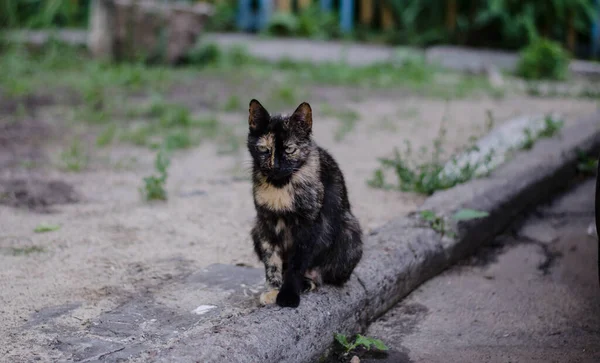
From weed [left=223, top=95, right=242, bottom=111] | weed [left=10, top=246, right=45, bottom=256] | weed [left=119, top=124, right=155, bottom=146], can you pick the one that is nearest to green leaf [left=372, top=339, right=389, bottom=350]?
weed [left=10, top=246, right=45, bottom=256]

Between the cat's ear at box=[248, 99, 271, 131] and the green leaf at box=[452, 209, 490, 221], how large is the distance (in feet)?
5.26

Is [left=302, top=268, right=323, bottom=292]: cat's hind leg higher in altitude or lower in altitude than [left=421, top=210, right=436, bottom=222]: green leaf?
lower

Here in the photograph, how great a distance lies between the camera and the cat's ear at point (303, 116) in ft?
10.4

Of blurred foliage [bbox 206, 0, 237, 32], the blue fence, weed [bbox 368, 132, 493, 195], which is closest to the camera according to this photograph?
weed [bbox 368, 132, 493, 195]

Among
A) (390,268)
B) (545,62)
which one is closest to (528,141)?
(390,268)

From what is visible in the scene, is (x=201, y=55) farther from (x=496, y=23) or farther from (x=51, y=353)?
(x=51, y=353)

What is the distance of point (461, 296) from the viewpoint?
3.94 m

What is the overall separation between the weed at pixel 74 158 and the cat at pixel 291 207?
2.77 meters

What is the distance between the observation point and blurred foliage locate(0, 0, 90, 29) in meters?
11.0

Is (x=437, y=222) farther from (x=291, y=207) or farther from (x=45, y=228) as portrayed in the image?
(x=45, y=228)

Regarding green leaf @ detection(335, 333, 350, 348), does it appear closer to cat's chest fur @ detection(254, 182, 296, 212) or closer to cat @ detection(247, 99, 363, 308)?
cat @ detection(247, 99, 363, 308)

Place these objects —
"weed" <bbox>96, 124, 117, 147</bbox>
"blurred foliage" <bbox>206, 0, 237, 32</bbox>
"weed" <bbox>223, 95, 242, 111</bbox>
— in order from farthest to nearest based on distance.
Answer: "blurred foliage" <bbox>206, 0, 237, 32</bbox> < "weed" <bbox>223, 95, 242, 111</bbox> < "weed" <bbox>96, 124, 117, 147</bbox>

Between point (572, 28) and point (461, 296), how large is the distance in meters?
8.09

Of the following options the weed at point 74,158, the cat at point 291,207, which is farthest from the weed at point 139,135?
the cat at point 291,207
